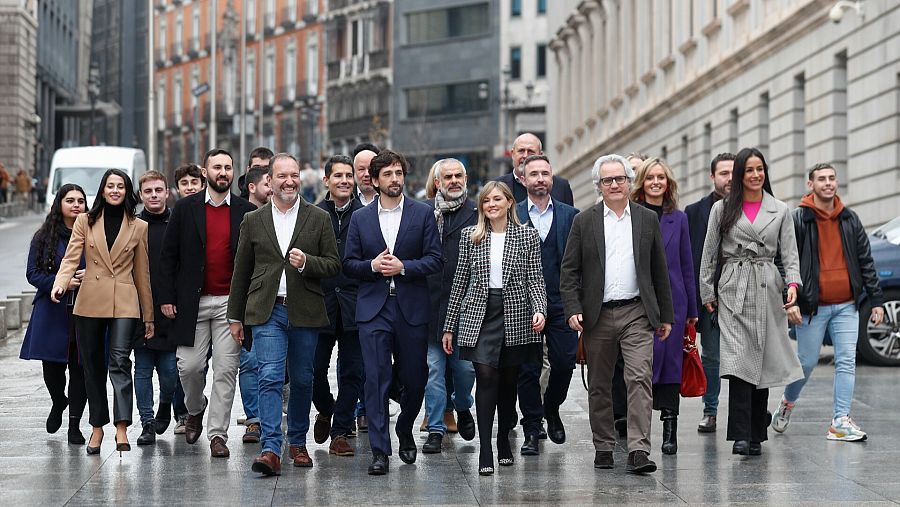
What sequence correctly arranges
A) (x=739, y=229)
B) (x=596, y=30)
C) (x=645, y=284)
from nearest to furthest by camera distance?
(x=645, y=284) → (x=739, y=229) → (x=596, y=30)

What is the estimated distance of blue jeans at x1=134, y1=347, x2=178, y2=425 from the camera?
1198 cm

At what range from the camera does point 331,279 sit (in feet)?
38.1

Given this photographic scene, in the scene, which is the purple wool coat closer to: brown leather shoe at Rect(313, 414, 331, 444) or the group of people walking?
the group of people walking

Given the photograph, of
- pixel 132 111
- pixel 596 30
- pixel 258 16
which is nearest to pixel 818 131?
pixel 596 30

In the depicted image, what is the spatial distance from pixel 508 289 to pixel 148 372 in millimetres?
3052

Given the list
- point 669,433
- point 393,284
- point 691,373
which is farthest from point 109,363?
point 691,373

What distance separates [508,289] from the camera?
34.2 ft

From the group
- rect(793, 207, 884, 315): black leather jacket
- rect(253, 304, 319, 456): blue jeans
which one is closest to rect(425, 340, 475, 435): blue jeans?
rect(253, 304, 319, 456): blue jeans

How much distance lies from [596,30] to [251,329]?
43437 mm

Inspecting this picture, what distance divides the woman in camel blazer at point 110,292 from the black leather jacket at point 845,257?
449cm

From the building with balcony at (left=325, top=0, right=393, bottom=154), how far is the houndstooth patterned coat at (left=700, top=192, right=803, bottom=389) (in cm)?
7477

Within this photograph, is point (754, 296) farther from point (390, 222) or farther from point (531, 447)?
point (390, 222)

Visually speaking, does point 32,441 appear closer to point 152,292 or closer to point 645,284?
point 152,292

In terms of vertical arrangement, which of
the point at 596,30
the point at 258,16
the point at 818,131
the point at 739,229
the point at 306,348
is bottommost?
the point at 306,348
